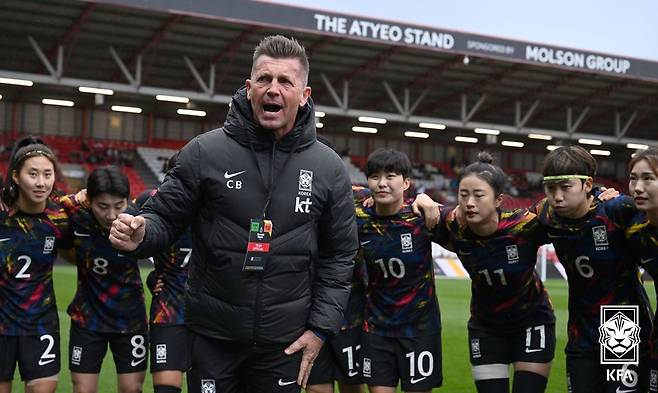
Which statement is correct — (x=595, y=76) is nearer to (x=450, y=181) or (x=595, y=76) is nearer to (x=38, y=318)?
(x=450, y=181)

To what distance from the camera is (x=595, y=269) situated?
503cm

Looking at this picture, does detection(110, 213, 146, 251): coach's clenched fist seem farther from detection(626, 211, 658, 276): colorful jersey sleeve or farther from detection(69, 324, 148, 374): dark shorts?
detection(626, 211, 658, 276): colorful jersey sleeve

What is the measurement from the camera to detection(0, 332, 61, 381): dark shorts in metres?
5.22

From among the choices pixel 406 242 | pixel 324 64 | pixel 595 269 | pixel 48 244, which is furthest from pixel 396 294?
pixel 324 64

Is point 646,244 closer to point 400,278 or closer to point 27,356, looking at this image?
point 400,278

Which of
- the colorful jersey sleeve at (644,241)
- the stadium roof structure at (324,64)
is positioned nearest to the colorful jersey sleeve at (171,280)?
the colorful jersey sleeve at (644,241)

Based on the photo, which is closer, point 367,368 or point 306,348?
point 306,348

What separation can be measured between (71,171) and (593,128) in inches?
986

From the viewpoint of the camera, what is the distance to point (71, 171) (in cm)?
3144

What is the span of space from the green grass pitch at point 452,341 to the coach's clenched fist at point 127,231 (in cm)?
438

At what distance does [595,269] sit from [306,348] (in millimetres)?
2463

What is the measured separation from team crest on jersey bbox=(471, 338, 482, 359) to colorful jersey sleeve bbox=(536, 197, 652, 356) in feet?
2.21

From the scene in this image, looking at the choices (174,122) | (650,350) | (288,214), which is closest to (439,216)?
(650,350)

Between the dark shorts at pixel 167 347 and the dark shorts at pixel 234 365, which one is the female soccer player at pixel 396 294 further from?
the dark shorts at pixel 234 365
